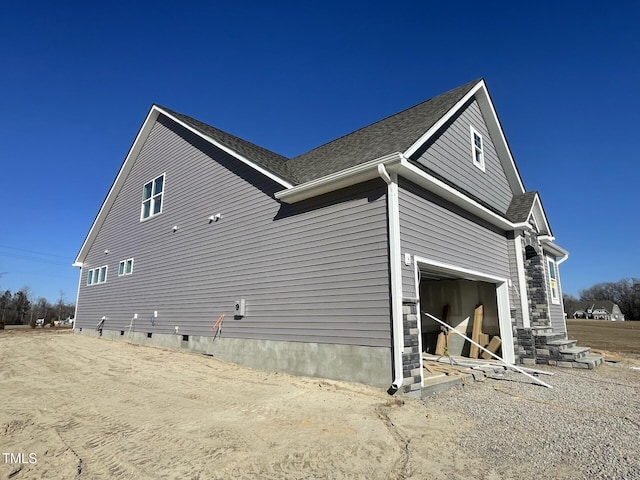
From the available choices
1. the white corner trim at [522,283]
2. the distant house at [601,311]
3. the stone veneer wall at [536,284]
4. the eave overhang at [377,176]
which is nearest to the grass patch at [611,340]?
the stone veneer wall at [536,284]

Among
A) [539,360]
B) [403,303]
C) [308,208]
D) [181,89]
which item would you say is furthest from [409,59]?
[539,360]

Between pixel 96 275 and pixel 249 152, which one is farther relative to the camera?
pixel 96 275

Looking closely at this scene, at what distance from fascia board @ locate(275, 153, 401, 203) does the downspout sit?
0.18 meters

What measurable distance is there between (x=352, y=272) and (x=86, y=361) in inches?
318

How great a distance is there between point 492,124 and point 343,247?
7.71 m

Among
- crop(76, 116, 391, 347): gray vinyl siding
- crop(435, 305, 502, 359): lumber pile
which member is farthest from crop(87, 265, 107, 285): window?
crop(435, 305, 502, 359): lumber pile

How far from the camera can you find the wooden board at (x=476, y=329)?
33.6ft

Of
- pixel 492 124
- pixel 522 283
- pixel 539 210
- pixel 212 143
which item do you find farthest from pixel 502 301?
pixel 212 143

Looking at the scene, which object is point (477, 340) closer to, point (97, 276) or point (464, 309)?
point (464, 309)

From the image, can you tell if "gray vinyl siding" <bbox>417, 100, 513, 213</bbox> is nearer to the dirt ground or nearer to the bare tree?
the dirt ground

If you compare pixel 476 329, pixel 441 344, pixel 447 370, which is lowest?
pixel 447 370

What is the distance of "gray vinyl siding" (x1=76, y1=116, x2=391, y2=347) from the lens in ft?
23.1

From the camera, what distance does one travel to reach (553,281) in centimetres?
1459

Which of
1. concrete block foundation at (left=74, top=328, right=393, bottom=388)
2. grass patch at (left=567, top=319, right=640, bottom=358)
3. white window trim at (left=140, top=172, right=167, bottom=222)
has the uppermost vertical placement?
white window trim at (left=140, top=172, right=167, bottom=222)
